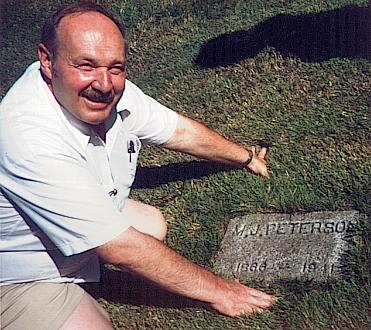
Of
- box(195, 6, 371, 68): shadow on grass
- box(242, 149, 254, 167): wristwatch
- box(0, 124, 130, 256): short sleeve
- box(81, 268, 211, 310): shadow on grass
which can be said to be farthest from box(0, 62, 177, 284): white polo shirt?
box(195, 6, 371, 68): shadow on grass

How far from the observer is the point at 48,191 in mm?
2812

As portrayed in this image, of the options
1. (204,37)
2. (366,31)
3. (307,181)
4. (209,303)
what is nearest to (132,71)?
(204,37)

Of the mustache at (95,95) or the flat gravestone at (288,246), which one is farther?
the flat gravestone at (288,246)

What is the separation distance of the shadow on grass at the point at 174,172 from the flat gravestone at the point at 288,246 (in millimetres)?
449

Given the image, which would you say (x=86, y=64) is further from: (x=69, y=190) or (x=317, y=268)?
(x=317, y=268)

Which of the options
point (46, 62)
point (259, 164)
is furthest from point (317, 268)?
point (46, 62)

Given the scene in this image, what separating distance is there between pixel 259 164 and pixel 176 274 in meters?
1.23

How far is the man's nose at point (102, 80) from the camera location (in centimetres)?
295

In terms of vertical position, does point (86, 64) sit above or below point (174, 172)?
below

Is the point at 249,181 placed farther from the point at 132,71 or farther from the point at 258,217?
the point at 132,71

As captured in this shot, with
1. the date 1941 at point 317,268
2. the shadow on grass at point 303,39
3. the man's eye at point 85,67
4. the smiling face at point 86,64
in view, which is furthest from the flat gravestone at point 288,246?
the shadow on grass at point 303,39

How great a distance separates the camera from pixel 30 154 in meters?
2.77

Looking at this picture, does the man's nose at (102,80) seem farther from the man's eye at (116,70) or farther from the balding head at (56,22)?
the balding head at (56,22)

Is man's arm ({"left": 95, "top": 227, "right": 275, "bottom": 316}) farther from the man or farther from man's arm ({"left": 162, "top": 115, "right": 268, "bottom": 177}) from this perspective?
man's arm ({"left": 162, "top": 115, "right": 268, "bottom": 177})
